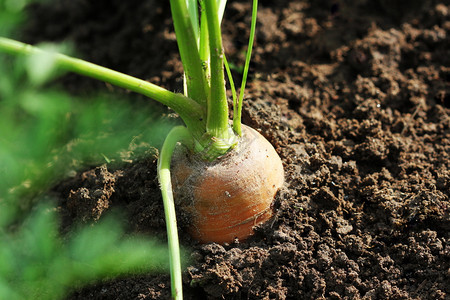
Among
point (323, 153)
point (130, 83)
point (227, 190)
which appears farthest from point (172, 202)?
point (323, 153)

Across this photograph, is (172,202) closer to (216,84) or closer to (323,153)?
(216,84)

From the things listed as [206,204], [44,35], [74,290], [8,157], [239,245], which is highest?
[44,35]

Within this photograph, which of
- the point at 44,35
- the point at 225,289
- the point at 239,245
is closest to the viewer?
the point at 225,289

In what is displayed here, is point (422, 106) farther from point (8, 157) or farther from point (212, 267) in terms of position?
point (8, 157)

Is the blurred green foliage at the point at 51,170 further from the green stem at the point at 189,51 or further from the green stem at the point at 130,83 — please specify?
the green stem at the point at 189,51

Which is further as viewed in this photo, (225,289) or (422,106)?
(422,106)

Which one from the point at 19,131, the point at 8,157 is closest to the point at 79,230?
the point at 8,157

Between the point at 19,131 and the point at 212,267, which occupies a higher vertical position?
the point at 19,131

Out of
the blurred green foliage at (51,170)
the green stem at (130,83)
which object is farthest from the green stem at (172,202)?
the blurred green foliage at (51,170)

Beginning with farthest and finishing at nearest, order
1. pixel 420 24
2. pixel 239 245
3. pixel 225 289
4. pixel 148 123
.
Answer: pixel 420 24 → pixel 148 123 → pixel 239 245 → pixel 225 289
